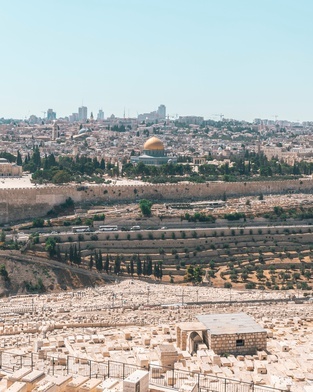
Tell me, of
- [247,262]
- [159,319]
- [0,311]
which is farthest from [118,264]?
[159,319]

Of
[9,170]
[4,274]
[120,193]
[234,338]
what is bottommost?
[4,274]

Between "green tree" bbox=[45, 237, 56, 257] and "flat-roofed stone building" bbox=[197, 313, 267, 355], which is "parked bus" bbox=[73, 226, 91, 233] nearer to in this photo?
"green tree" bbox=[45, 237, 56, 257]

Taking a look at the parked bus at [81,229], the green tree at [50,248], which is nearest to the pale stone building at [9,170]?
the parked bus at [81,229]

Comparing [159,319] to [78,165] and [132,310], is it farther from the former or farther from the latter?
[78,165]

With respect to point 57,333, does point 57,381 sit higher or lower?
higher

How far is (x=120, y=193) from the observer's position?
48.8 metres

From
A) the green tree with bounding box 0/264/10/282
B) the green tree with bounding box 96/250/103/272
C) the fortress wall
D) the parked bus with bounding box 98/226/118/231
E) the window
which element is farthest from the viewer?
the fortress wall

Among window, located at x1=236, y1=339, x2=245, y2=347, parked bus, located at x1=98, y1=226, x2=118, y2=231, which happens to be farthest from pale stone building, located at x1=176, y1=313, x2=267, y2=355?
parked bus, located at x1=98, y1=226, x2=118, y2=231

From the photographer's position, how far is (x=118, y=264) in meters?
35.7

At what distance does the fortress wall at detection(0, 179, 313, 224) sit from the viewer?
44969 mm

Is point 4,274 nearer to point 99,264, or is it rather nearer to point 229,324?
point 99,264

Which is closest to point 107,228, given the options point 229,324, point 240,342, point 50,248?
point 50,248

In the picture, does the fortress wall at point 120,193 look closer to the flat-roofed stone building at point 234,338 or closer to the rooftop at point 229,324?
the rooftop at point 229,324

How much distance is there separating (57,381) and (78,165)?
45024 mm
